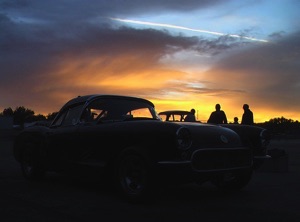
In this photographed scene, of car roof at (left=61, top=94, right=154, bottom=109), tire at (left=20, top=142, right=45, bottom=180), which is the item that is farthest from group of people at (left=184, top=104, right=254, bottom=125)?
tire at (left=20, top=142, right=45, bottom=180)

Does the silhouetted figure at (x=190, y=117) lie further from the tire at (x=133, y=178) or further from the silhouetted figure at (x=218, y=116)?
the tire at (x=133, y=178)

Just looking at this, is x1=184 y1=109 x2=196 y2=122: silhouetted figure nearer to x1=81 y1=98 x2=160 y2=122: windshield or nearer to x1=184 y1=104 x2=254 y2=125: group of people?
x1=184 y1=104 x2=254 y2=125: group of people

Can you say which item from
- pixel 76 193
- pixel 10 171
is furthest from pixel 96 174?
pixel 10 171

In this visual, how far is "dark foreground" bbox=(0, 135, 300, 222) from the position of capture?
517cm

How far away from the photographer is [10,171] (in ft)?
34.0

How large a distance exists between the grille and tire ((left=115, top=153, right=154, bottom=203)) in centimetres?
70

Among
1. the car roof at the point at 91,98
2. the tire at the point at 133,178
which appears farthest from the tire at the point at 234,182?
the car roof at the point at 91,98

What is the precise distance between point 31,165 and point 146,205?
3.60 metres

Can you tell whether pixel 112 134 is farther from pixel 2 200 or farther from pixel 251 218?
pixel 251 218

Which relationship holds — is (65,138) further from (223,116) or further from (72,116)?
(223,116)

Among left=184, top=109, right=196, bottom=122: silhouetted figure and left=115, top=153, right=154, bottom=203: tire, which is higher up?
left=184, top=109, right=196, bottom=122: silhouetted figure

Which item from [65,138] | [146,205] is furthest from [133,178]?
[65,138]

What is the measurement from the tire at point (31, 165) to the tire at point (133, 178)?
260 centimetres

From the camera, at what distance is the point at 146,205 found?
19.3ft
